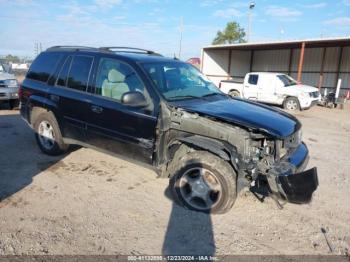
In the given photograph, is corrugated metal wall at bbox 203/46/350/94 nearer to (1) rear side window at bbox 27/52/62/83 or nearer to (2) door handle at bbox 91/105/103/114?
(1) rear side window at bbox 27/52/62/83

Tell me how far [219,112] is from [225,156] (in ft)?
1.99

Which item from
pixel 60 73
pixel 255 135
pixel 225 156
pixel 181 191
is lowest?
pixel 181 191

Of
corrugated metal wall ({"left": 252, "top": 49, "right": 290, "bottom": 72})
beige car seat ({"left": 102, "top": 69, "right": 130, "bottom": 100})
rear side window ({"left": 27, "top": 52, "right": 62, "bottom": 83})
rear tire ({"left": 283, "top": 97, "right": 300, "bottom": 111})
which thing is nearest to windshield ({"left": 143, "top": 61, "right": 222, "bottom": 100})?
beige car seat ({"left": 102, "top": 69, "right": 130, "bottom": 100})

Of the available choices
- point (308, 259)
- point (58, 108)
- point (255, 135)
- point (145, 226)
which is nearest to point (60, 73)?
point (58, 108)

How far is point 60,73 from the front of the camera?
213 inches

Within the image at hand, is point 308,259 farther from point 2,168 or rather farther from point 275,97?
point 275,97

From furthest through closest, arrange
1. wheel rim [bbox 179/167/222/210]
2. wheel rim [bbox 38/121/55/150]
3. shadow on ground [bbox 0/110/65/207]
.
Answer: wheel rim [bbox 38/121/55/150], shadow on ground [bbox 0/110/65/207], wheel rim [bbox 179/167/222/210]

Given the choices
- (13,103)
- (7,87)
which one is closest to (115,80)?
(7,87)

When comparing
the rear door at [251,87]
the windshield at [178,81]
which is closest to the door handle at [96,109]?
the windshield at [178,81]

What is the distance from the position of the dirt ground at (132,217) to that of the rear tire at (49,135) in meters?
0.29

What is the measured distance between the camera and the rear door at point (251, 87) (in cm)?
1492

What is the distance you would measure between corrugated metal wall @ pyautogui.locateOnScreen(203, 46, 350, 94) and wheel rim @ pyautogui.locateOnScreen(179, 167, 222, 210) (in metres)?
20.5

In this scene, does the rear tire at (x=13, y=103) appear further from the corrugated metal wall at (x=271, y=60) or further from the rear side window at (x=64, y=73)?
the corrugated metal wall at (x=271, y=60)

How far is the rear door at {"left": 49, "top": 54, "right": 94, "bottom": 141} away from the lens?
494 cm
